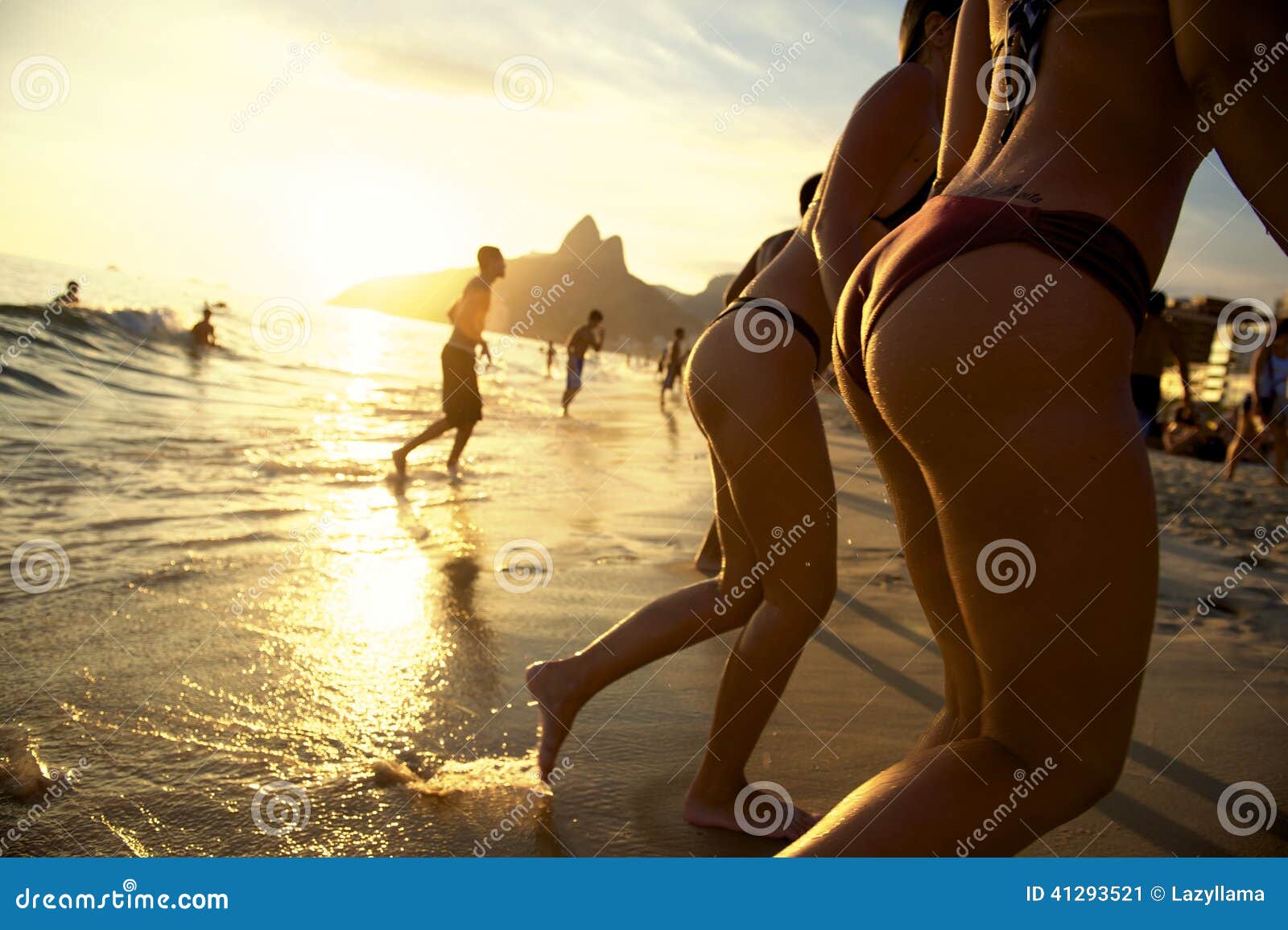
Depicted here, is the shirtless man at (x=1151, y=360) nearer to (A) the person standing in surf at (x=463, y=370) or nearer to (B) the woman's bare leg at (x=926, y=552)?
(A) the person standing in surf at (x=463, y=370)

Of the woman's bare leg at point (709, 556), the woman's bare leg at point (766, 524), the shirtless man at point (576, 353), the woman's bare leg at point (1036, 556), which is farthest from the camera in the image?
the shirtless man at point (576, 353)

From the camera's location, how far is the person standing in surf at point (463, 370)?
26.6ft

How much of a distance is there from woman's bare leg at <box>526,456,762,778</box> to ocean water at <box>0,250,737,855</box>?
22cm

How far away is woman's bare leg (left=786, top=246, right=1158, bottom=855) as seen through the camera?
104 centimetres

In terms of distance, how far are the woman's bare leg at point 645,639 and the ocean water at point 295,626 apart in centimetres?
22

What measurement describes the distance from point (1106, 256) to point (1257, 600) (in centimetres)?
422

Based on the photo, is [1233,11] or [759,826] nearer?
[1233,11]

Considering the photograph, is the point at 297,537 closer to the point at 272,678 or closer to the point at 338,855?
the point at 272,678

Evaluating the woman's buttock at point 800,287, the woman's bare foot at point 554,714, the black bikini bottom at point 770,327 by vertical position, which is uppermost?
the woman's buttock at point 800,287

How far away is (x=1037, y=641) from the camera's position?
1.06 meters

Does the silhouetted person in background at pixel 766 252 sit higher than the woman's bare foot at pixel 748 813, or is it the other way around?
the silhouetted person in background at pixel 766 252

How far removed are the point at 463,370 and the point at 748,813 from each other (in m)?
6.38

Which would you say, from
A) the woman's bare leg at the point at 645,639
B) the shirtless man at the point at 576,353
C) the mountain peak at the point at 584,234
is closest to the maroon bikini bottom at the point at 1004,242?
the woman's bare leg at the point at 645,639

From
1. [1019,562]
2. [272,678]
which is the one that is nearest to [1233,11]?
[1019,562]
